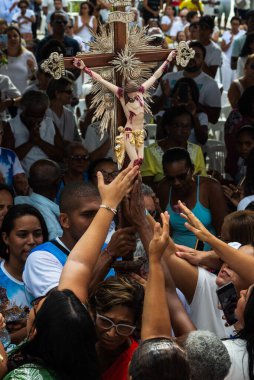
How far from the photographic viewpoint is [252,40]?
9672mm

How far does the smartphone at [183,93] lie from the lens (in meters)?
8.17

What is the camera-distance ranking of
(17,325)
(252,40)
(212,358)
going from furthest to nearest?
(252,40)
(17,325)
(212,358)

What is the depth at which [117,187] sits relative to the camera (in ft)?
11.4

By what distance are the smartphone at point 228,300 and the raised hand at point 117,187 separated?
25.4 inches

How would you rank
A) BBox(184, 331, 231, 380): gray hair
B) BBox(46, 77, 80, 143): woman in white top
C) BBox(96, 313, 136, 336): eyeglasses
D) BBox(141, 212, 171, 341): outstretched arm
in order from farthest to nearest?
1. BBox(46, 77, 80, 143): woman in white top
2. BBox(96, 313, 136, 336): eyeglasses
3. BBox(141, 212, 171, 341): outstretched arm
4. BBox(184, 331, 231, 380): gray hair

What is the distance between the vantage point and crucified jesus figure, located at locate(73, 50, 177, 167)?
3832 mm

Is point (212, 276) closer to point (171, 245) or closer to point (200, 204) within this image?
point (171, 245)

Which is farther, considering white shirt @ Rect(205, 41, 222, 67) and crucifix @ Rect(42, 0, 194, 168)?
white shirt @ Rect(205, 41, 222, 67)

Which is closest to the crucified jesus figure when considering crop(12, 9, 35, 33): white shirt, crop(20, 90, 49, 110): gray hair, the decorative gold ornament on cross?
the decorative gold ornament on cross

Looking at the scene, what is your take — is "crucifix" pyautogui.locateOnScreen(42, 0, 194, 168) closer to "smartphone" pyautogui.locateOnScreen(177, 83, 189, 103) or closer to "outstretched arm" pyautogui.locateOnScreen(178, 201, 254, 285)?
"outstretched arm" pyautogui.locateOnScreen(178, 201, 254, 285)

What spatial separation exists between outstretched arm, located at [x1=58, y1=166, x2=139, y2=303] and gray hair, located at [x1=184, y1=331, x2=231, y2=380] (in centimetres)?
49

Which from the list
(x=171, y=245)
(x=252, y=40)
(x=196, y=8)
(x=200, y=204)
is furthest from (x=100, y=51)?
(x=196, y=8)

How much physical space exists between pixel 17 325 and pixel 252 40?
21.1 feet

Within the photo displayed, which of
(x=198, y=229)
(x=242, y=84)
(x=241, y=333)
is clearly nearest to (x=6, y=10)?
(x=242, y=84)
